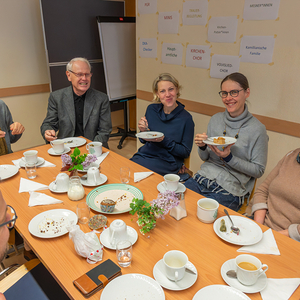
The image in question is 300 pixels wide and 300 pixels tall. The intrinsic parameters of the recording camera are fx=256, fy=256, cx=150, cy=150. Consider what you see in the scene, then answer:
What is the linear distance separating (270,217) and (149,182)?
31.1 inches

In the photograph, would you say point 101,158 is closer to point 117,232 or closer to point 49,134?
point 49,134

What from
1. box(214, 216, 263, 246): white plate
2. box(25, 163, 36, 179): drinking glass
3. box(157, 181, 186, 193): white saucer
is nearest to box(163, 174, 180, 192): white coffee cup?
box(157, 181, 186, 193): white saucer

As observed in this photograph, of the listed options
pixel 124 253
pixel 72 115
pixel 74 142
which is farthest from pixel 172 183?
pixel 72 115

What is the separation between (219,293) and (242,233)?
14.7 inches

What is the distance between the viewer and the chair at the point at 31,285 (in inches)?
45.7

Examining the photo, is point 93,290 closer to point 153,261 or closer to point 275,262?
point 153,261

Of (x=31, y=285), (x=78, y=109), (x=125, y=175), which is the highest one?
(x=78, y=109)

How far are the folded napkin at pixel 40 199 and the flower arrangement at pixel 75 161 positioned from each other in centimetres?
23

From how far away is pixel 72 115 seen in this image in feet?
8.81

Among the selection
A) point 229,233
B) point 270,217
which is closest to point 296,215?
point 270,217

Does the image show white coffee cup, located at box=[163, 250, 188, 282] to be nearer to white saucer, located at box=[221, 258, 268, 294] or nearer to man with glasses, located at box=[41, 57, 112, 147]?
white saucer, located at box=[221, 258, 268, 294]

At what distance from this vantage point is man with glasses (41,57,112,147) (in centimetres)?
260

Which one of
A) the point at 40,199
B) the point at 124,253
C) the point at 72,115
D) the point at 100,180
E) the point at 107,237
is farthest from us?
the point at 72,115

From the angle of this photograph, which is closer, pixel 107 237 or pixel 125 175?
pixel 107 237
